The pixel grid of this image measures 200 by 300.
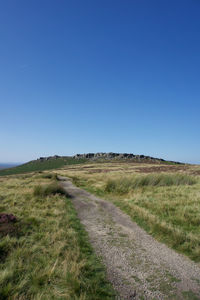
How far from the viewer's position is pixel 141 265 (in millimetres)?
4617

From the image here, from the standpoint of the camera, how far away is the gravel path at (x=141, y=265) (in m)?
3.68

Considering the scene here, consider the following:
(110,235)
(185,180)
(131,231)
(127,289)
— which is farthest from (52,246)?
(185,180)

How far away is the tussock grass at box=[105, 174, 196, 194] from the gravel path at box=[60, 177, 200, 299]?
32.2 feet

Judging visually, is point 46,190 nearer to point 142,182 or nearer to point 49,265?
point 49,265

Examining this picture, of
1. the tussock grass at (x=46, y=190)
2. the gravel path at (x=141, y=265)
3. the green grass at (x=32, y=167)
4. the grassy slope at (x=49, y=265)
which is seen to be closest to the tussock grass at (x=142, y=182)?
the tussock grass at (x=46, y=190)

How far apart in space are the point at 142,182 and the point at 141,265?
49.0ft

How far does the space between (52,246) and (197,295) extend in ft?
14.4

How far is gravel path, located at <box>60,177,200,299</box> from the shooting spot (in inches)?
145

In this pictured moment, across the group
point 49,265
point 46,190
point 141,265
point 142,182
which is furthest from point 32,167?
point 141,265

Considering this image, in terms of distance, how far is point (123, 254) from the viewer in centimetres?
517

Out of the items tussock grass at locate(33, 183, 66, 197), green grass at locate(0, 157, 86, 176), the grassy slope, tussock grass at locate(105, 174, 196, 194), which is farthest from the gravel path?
green grass at locate(0, 157, 86, 176)

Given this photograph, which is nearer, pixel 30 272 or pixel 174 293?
pixel 174 293

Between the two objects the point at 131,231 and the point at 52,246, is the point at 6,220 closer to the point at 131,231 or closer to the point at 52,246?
the point at 52,246

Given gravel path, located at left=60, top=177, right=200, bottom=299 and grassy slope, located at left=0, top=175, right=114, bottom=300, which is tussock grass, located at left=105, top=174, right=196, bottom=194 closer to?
gravel path, located at left=60, top=177, right=200, bottom=299
